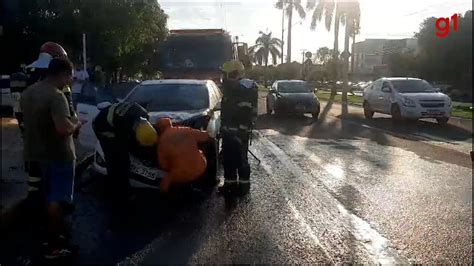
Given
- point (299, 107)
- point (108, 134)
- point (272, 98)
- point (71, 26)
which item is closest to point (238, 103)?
point (108, 134)

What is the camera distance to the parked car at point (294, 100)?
989 inches

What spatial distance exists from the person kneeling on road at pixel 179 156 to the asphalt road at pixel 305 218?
0.61 meters

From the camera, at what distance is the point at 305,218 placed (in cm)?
790

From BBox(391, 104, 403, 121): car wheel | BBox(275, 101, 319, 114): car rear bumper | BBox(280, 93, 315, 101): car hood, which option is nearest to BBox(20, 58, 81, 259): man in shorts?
BBox(391, 104, 403, 121): car wheel

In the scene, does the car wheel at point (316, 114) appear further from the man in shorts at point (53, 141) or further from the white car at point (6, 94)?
the man in shorts at point (53, 141)

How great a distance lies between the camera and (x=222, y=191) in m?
9.41

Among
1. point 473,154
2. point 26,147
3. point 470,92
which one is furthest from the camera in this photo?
point 470,92

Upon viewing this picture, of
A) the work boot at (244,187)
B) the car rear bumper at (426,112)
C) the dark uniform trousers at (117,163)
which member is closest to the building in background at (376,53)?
the car rear bumper at (426,112)

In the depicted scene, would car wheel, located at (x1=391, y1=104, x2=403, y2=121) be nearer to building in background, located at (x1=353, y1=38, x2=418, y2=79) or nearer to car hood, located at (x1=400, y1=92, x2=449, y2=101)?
car hood, located at (x1=400, y1=92, x2=449, y2=101)

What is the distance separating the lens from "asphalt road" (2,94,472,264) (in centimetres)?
634

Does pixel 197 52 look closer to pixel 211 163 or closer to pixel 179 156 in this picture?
pixel 211 163

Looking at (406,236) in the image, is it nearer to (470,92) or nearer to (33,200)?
(33,200)

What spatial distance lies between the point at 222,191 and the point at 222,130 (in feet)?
2.84

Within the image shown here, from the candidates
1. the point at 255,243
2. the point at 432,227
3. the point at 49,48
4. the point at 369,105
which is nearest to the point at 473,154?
the point at 432,227
